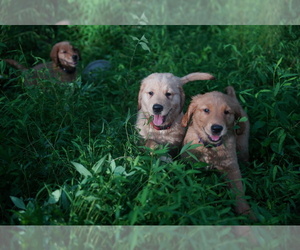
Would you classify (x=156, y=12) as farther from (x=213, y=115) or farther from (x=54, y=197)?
(x=54, y=197)

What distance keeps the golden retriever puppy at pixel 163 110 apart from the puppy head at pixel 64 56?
66.0 inches

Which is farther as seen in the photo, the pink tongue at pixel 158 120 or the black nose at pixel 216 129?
the pink tongue at pixel 158 120

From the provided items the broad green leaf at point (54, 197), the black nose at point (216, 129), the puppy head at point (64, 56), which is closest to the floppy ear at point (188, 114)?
the black nose at point (216, 129)

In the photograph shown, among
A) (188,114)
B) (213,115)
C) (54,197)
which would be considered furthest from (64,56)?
Answer: (54,197)

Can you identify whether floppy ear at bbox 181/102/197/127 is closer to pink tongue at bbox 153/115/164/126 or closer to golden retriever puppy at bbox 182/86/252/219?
golden retriever puppy at bbox 182/86/252/219

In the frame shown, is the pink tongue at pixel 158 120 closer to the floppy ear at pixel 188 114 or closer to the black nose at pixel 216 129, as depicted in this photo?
the floppy ear at pixel 188 114

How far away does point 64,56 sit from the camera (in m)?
4.92

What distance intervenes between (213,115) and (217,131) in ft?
0.43

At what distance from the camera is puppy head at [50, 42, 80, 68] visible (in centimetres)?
493

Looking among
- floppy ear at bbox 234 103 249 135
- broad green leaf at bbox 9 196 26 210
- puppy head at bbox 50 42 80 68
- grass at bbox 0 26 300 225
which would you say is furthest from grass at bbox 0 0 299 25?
broad green leaf at bbox 9 196 26 210

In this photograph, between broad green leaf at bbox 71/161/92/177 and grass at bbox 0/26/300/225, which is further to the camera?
broad green leaf at bbox 71/161/92/177

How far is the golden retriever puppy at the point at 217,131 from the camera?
306cm

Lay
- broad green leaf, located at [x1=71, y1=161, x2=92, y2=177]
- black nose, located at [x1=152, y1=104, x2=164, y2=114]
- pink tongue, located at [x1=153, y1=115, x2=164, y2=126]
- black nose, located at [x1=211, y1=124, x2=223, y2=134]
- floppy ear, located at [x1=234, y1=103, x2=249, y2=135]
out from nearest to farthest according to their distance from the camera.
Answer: broad green leaf, located at [x1=71, y1=161, x2=92, y2=177], black nose, located at [x1=211, y1=124, x2=223, y2=134], floppy ear, located at [x1=234, y1=103, x2=249, y2=135], black nose, located at [x1=152, y1=104, x2=164, y2=114], pink tongue, located at [x1=153, y1=115, x2=164, y2=126]

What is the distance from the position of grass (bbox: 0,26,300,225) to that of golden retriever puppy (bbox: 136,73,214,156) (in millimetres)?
167
